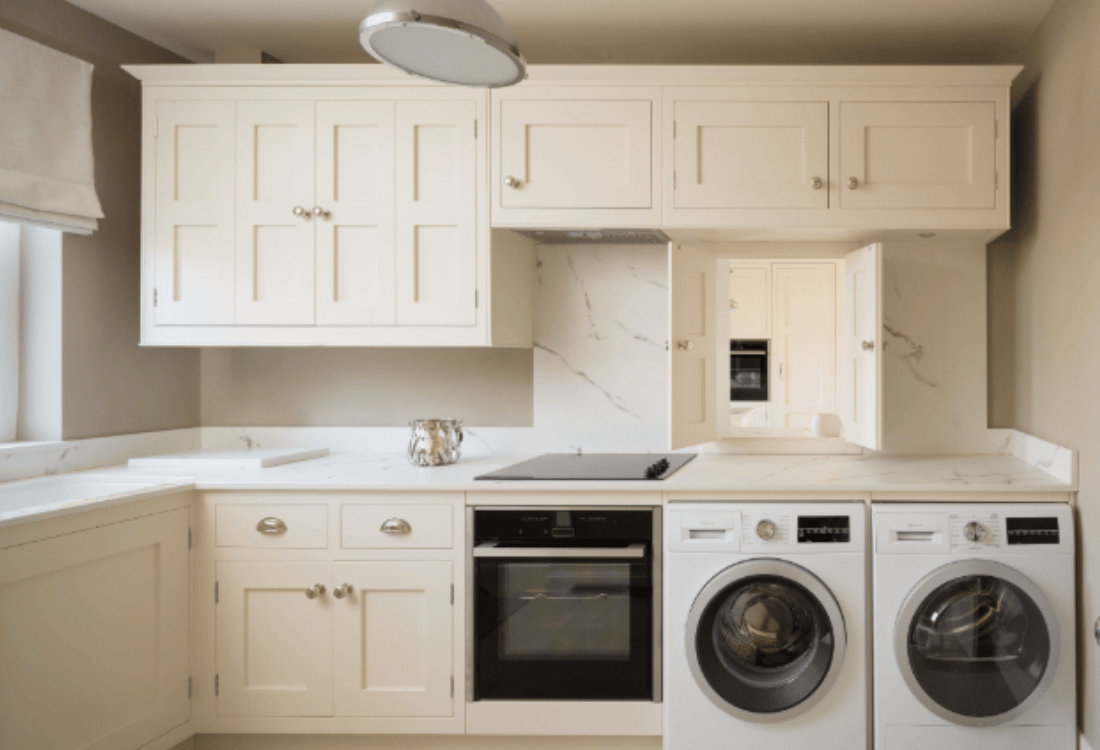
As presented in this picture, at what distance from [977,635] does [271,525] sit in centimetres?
216

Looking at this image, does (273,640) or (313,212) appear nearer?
(273,640)

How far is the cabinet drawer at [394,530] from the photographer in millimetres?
2303

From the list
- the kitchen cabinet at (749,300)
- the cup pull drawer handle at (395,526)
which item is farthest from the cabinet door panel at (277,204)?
the kitchen cabinet at (749,300)

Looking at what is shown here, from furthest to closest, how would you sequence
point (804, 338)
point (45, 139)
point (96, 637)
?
point (804, 338) → point (45, 139) → point (96, 637)

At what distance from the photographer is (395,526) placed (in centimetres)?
230

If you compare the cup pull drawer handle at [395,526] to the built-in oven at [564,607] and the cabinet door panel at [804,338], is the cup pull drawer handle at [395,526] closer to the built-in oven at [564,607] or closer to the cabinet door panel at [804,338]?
the built-in oven at [564,607]

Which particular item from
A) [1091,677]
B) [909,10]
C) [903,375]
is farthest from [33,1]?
[1091,677]

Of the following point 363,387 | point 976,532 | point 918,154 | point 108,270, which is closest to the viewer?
point 976,532

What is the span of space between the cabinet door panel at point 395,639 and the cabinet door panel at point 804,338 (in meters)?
1.48

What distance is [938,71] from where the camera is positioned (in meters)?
2.48

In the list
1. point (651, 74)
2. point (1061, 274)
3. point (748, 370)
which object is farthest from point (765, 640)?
point (651, 74)

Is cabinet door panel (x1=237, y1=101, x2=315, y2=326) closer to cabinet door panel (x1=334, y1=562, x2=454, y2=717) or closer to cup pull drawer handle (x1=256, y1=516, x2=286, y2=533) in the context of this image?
cup pull drawer handle (x1=256, y1=516, x2=286, y2=533)

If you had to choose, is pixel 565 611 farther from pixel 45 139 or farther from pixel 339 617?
pixel 45 139

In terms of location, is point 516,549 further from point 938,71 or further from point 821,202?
point 938,71
